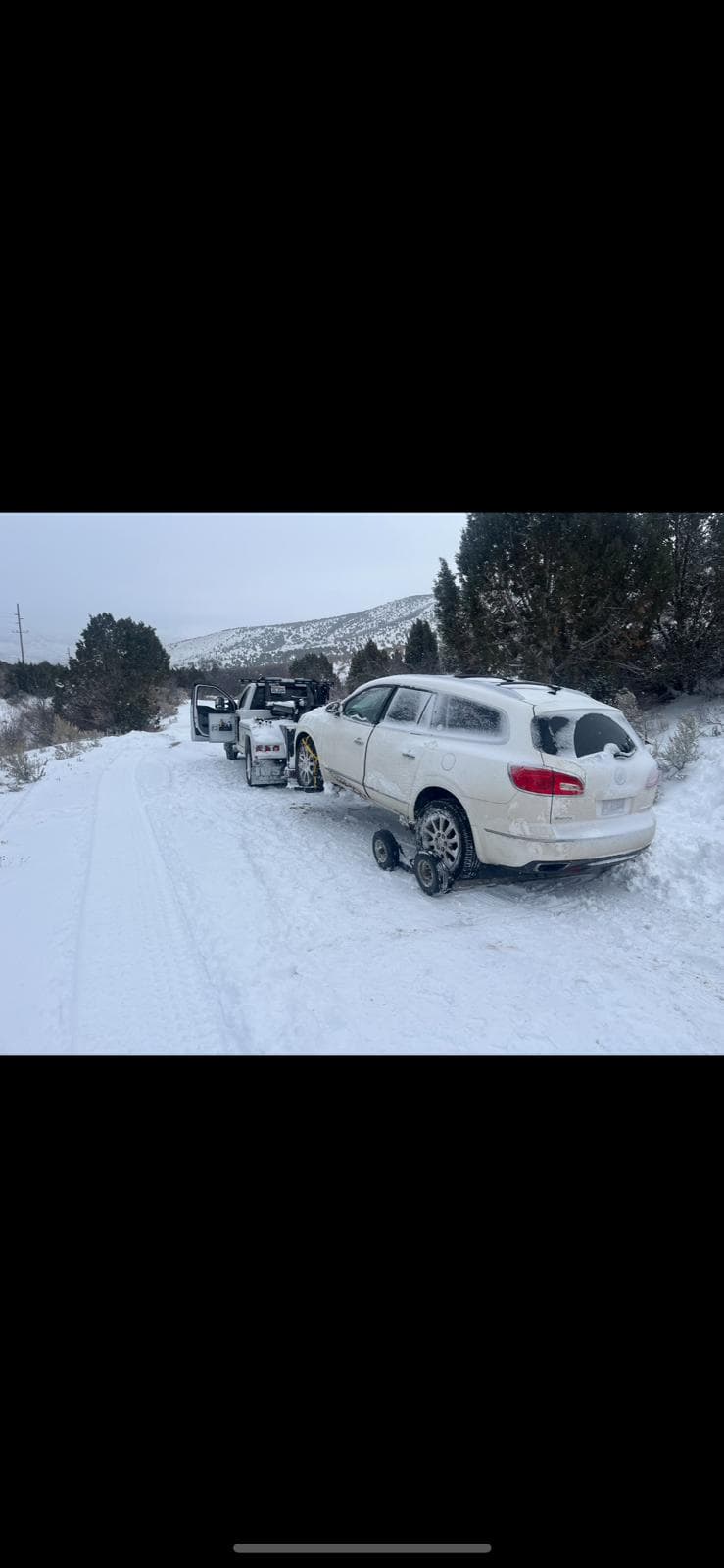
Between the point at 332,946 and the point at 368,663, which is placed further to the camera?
the point at 368,663

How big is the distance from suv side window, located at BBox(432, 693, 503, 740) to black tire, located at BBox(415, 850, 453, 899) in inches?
29.1

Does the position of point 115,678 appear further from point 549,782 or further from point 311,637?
point 549,782

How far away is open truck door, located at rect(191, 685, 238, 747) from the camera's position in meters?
7.69

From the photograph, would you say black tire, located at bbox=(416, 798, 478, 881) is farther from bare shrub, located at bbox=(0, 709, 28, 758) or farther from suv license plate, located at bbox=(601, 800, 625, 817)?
bare shrub, located at bbox=(0, 709, 28, 758)

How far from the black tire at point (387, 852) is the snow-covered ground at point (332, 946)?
0.26 ft

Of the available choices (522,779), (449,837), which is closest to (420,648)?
(449,837)

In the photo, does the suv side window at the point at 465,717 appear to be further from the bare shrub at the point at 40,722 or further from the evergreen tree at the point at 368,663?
the bare shrub at the point at 40,722

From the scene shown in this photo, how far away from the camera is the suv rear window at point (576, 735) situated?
289 cm

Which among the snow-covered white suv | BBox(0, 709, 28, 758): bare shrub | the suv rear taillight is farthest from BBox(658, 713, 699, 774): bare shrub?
BBox(0, 709, 28, 758): bare shrub

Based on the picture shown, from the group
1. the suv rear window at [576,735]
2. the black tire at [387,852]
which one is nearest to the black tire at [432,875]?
the black tire at [387,852]

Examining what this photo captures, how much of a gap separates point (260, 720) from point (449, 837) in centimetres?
324

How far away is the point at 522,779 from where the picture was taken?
→ 9.39 feet
